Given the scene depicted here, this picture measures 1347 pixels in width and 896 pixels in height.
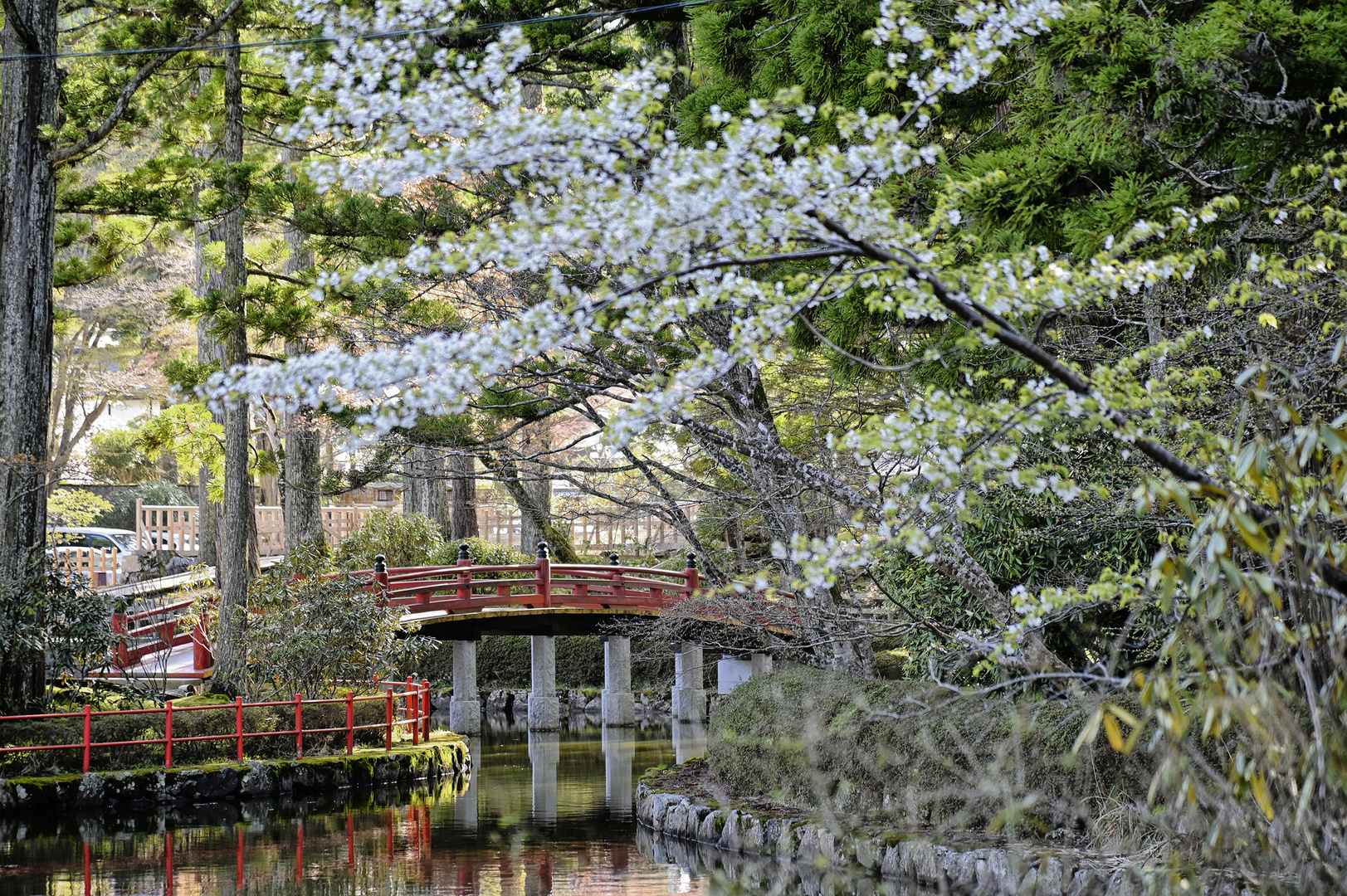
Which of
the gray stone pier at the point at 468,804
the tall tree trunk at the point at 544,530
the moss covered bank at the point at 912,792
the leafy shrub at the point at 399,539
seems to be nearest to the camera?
the moss covered bank at the point at 912,792

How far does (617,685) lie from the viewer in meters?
20.5

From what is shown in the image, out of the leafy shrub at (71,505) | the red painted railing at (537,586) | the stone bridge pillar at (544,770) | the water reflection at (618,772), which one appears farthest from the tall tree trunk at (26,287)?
the leafy shrub at (71,505)

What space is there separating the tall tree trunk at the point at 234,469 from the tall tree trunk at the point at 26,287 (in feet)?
7.04

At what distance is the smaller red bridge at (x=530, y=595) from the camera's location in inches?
672

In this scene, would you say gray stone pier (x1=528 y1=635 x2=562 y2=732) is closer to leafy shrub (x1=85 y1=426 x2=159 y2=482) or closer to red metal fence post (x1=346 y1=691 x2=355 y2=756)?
red metal fence post (x1=346 y1=691 x2=355 y2=756)

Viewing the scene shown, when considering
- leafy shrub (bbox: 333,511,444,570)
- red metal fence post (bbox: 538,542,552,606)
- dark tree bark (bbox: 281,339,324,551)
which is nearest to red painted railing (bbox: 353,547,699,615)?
red metal fence post (bbox: 538,542,552,606)

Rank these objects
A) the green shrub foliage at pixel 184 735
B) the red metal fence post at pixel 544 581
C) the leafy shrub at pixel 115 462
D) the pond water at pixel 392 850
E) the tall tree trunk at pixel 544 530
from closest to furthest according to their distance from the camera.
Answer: the pond water at pixel 392 850, the green shrub foliage at pixel 184 735, the red metal fence post at pixel 544 581, the tall tree trunk at pixel 544 530, the leafy shrub at pixel 115 462

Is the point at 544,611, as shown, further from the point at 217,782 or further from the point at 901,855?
the point at 901,855

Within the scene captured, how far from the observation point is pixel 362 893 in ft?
27.2

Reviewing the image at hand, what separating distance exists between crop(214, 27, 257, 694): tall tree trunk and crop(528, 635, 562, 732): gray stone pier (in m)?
5.84

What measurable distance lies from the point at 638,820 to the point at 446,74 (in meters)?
8.08

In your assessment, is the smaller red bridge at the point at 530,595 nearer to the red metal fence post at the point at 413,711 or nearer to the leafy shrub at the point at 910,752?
the red metal fence post at the point at 413,711

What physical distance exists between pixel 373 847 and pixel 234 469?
660 centimetres

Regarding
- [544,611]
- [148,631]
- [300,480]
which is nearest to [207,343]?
[300,480]
